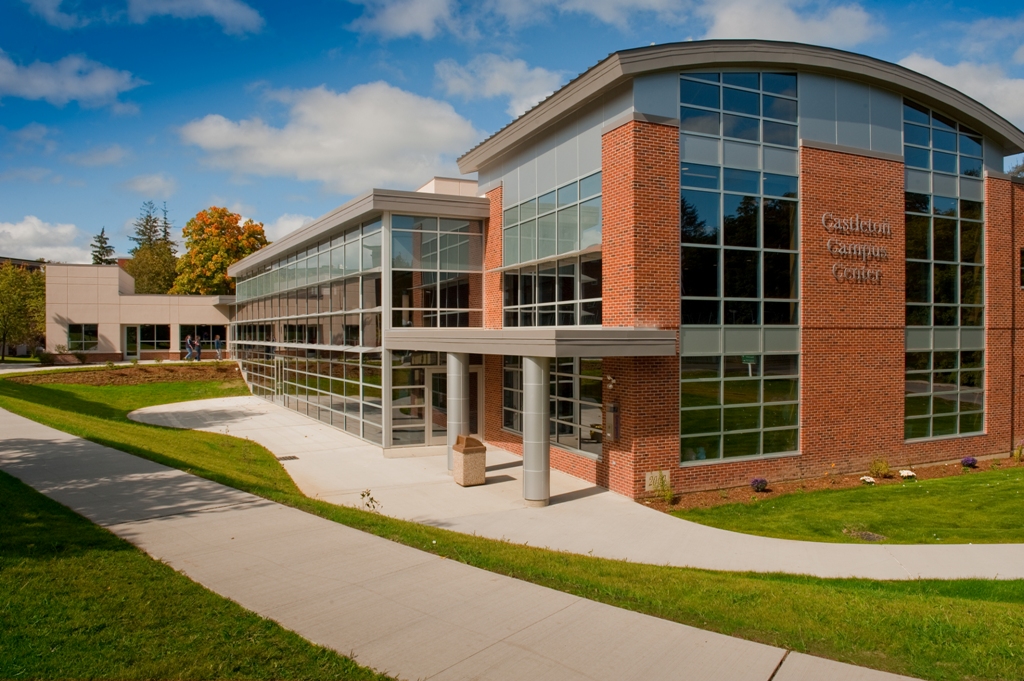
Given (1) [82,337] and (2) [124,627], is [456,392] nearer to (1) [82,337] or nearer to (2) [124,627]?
(2) [124,627]

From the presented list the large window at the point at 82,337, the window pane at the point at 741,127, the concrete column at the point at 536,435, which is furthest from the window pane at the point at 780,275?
the large window at the point at 82,337

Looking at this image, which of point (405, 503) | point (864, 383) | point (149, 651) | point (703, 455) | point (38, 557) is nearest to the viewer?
point (149, 651)

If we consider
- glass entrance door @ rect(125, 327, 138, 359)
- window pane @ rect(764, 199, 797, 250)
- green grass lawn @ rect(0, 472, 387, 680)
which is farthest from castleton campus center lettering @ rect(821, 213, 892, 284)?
glass entrance door @ rect(125, 327, 138, 359)

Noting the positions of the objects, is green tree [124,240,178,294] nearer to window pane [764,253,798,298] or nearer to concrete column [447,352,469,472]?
concrete column [447,352,469,472]

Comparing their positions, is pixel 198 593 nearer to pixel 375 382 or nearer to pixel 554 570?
pixel 554 570

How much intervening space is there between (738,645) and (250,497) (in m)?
7.67

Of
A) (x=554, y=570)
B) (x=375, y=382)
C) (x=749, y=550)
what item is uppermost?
(x=375, y=382)

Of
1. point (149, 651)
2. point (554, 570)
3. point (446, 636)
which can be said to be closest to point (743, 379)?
point (554, 570)

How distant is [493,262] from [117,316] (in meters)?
31.8

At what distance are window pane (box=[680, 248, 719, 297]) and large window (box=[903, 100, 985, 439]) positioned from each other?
636 centimetres

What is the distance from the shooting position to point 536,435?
1317 cm

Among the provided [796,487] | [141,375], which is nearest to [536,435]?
[796,487]

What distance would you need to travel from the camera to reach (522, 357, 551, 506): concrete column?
13.2m

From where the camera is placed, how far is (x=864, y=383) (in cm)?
1642
